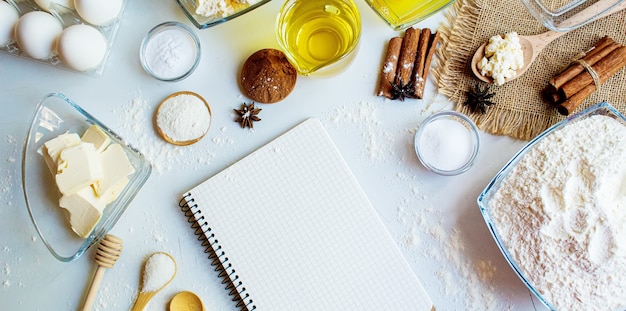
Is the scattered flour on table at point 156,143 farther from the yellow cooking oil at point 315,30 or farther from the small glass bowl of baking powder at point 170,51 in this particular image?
the yellow cooking oil at point 315,30

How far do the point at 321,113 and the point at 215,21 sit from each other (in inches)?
14.6

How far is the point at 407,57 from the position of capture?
4.66 feet

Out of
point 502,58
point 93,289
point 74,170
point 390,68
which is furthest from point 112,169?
point 502,58

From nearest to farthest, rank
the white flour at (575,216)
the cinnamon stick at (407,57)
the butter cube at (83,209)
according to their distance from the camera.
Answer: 1. the white flour at (575,216)
2. the butter cube at (83,209)
3. the cinnamon stick at (407,57)

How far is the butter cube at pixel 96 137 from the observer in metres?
1.35

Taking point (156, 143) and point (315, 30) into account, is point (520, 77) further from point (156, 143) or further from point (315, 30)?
point (156, 143)

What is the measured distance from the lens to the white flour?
121 centimetres

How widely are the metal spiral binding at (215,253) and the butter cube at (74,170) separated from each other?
0.25m

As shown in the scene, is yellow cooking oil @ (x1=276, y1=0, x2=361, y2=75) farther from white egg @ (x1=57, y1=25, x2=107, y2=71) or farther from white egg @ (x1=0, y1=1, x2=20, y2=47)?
white egg @ (x1=0, y1=1, x2=20, y2=47)

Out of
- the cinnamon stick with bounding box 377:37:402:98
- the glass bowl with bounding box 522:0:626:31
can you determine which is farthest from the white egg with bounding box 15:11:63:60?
the glass bowl with bounding box 522:0:626:31

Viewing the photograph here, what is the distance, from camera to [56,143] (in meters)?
1.33

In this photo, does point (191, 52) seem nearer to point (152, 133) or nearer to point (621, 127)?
point (152, 133)

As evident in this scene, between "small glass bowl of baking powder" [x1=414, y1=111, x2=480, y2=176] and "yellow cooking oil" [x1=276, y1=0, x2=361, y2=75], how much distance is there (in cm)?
31

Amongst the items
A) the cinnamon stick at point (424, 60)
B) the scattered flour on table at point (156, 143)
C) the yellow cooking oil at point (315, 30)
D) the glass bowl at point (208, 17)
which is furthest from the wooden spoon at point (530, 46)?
the scattered flour on table at point (156, 143)
